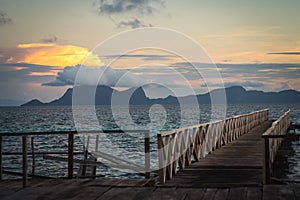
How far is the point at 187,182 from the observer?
10.7 metres

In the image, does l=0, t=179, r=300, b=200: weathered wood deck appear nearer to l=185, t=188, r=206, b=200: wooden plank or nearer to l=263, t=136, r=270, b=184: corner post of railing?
l=185, t=188, r=206, b=200: wooden plank

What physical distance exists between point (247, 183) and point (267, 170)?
1020 millimetres

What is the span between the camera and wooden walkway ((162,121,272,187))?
10534mm

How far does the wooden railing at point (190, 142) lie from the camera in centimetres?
1065

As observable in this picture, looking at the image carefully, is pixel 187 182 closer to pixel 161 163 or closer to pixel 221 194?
pixel 161 163

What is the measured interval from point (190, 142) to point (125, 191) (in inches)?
203

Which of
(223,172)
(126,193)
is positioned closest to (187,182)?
(223,172)

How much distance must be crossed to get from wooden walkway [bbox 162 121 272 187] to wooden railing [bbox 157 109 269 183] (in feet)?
0.73

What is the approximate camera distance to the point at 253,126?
35188mm

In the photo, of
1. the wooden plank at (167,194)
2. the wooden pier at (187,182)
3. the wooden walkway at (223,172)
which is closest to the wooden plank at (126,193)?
the wooden pier at (187,182)

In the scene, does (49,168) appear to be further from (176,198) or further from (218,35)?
(176,198)

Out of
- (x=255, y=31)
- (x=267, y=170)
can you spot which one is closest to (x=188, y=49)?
(x=255, y=31)

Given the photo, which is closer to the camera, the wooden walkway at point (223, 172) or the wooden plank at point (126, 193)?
the wooden plank at point (126, 193)

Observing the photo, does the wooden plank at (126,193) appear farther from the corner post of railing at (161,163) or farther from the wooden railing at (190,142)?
the wooden railing at (190,142)
